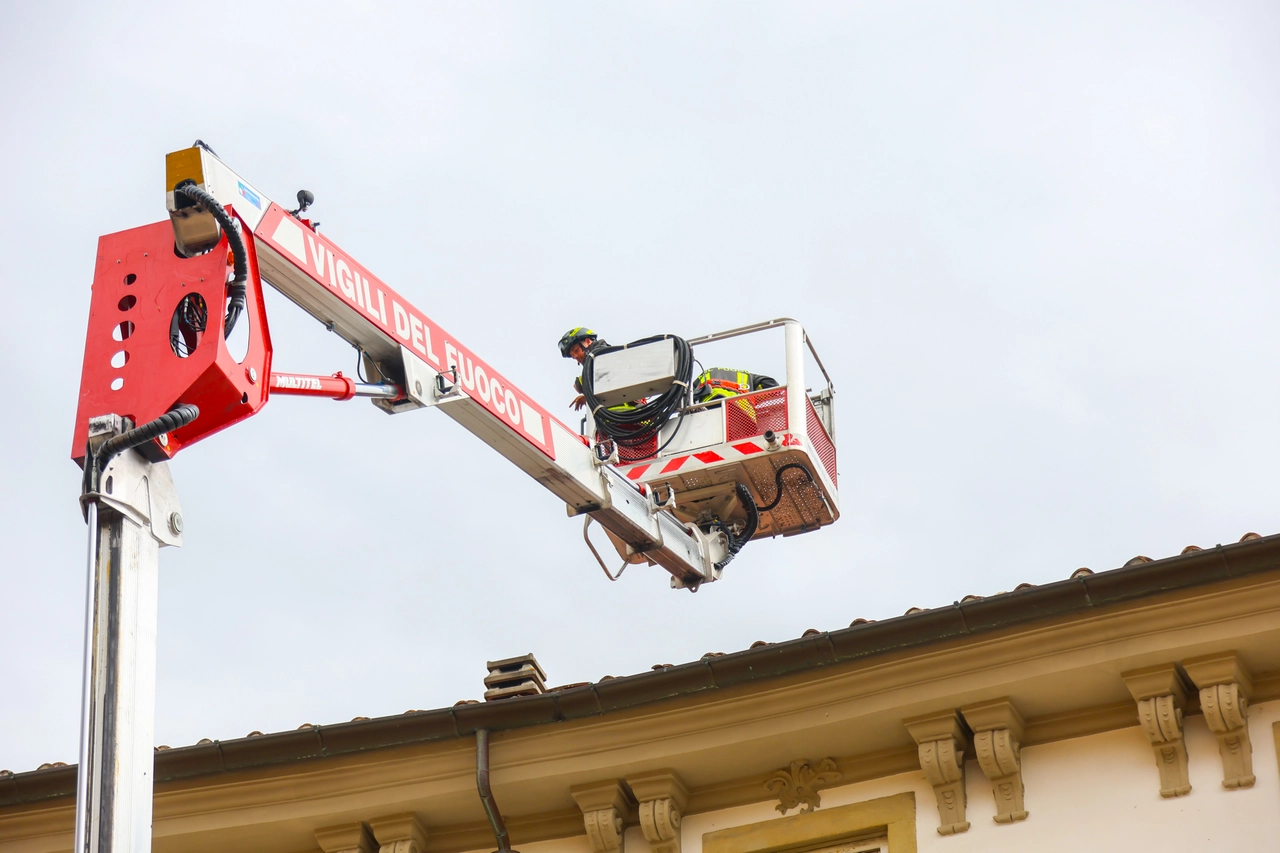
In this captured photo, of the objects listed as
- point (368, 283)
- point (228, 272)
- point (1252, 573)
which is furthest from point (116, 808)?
point (1252, 573)

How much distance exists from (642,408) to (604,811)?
3.54 metres

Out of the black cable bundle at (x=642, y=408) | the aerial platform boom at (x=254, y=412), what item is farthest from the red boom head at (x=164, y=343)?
the black cable bundle at (x=642, y=408)

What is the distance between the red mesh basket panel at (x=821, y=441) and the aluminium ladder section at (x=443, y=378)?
1.18m

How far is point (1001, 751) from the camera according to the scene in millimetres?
10922

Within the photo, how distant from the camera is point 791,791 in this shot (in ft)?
38.0

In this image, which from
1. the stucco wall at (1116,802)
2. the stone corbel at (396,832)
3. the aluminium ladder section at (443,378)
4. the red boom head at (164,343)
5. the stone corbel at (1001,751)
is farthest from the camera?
the stone corbel at (396,832)

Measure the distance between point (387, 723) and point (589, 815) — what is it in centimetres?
145

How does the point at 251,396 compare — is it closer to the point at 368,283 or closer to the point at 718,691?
the point at 368,283

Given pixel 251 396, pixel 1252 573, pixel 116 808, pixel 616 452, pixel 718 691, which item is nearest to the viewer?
pixel 116 808

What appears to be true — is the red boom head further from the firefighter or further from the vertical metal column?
the firefighter

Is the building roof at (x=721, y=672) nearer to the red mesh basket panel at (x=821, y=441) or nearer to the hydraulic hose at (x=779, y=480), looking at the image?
the hydraulic hose at (x=779, y=480)

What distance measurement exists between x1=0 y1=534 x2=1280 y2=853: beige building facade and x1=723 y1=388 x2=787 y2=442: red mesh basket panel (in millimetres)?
2800

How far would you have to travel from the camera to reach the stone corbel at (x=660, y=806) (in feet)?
37.8

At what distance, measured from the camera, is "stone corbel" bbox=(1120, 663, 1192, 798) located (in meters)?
10.6
